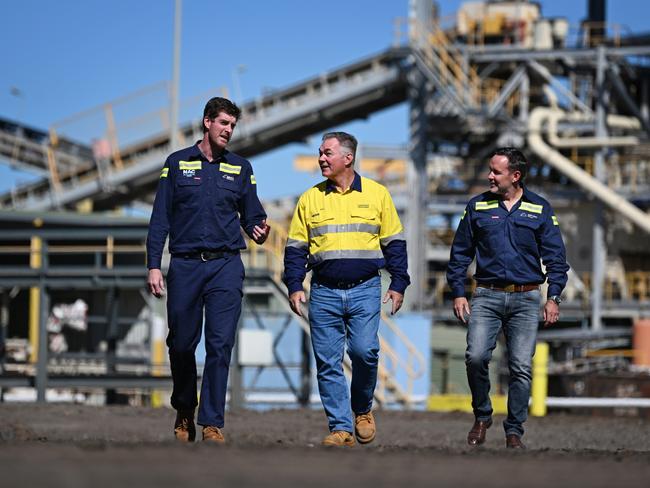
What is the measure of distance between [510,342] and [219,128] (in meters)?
2.46

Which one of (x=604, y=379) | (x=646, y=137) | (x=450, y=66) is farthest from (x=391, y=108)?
(x=604, y=379)

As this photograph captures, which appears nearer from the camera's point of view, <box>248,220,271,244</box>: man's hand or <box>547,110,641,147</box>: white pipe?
<box>248,220,271,244</box>: man's hand

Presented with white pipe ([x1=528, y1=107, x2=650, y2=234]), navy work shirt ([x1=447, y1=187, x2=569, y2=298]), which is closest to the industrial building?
white pipe ([x1=528, y1=107, x2=650, y2=234])

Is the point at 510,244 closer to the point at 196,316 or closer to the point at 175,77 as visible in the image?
the point at 196,316

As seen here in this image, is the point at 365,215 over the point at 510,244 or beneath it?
over

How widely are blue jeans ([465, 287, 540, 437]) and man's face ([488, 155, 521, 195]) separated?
70cm

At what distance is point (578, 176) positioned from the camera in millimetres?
38156

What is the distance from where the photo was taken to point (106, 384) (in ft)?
63.7

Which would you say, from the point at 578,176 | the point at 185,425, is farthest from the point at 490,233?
the point at 578,176

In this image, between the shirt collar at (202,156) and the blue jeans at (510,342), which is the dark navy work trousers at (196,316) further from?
the blue jeans at (510,342)

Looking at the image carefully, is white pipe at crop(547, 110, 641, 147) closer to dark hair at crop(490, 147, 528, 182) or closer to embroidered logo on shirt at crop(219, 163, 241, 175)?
dark hair at crop(490, 147, 528, 182)

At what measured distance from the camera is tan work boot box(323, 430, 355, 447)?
8.74 meters

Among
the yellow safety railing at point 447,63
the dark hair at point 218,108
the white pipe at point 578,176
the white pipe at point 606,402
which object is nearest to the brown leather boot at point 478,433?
the dark hair at point 218,108

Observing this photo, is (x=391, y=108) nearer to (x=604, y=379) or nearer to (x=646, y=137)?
(x=646, y=137)
